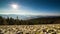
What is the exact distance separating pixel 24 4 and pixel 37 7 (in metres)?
0.24

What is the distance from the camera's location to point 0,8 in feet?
6.32

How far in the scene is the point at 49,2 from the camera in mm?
2002

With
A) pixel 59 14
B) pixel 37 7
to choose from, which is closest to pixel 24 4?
pixel 37 7

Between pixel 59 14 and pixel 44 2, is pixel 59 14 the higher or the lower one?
the lower one

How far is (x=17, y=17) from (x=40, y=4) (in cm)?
48

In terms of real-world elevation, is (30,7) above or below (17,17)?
above

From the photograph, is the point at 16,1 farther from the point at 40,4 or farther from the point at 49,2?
the point at 49,2

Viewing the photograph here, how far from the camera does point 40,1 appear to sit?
1.97m

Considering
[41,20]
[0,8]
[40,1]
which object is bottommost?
[41,20]

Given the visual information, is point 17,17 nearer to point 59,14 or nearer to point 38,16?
point 38,16

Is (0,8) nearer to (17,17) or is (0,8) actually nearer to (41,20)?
(17,17)

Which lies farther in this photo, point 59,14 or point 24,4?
point 59,14

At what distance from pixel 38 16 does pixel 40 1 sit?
0.28m

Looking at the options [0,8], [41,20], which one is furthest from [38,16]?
[0,8]
